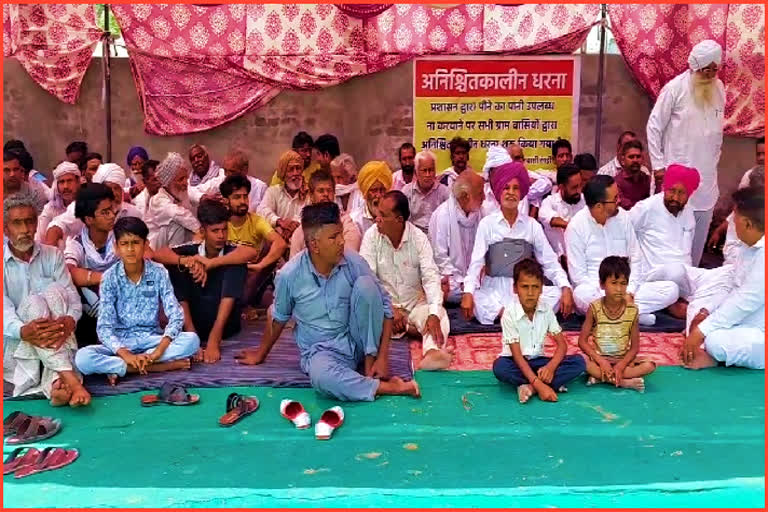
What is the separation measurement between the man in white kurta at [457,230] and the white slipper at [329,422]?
80.9 inches

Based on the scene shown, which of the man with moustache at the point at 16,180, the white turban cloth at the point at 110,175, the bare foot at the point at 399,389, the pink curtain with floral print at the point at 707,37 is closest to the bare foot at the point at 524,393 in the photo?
the bare foot at the point at 399,389

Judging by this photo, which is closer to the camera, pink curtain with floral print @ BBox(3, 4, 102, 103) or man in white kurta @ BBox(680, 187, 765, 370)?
man in white kurta @ BBox(680, 187, 765, 370)

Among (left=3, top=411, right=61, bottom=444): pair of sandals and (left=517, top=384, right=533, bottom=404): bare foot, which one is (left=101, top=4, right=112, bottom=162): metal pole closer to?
(left=3, top=411, right=61, bottom=444): pair of sandals

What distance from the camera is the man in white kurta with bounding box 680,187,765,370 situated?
13.6 ft

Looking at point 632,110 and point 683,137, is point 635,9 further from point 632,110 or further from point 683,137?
point 683,137

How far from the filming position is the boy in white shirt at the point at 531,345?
3.81m

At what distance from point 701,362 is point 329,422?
2055 millimetres

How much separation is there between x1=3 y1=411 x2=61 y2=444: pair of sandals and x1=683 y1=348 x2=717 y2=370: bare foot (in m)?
3.10

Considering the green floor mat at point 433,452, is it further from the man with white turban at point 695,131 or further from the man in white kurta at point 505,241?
the man with white turban at point 695,131

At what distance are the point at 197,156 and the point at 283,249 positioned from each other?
91.4 inches

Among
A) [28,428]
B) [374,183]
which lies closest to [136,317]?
[28,428]

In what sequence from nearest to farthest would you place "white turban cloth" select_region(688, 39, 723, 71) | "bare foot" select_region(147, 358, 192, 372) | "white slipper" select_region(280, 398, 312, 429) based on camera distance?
"white slipper" select_region(280, 398, 312, 429), "bare foot" select_region(147, 358, 192, 372), "white turban cloth" select_region(688, 39, 723, 71)

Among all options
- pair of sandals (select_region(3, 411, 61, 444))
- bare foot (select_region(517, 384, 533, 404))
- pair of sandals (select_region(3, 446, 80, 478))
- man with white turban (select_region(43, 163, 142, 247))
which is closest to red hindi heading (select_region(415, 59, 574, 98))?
man with white turban (select_region(43, 163, 142, 247))

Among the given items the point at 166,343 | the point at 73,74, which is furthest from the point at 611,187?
the point at 73,74
